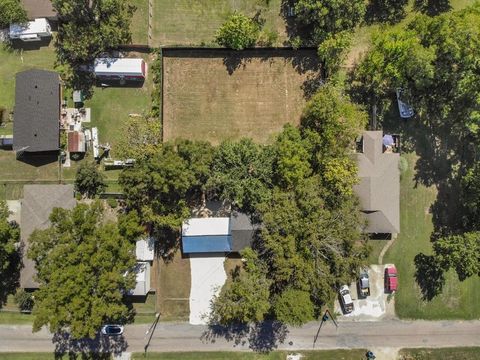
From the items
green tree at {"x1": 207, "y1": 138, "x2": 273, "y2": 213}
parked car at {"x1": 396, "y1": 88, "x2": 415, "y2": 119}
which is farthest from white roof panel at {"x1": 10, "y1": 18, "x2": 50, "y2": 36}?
parked car at {"x1": 396, "y1": 88, "x2": 415, "y2": 119}

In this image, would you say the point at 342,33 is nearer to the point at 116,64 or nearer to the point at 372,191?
the point at 372,191

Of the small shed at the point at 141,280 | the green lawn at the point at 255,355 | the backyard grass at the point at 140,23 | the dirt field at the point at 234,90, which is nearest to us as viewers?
the small shed at the point at 141,280

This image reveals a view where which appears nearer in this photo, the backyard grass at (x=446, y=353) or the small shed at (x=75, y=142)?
the small shed at (x=75, y=142)

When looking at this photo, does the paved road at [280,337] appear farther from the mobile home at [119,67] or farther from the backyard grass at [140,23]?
the backyard grass at [140,23]

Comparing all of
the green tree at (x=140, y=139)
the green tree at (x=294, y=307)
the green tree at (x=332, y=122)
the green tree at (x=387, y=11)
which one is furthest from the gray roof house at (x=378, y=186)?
the green tree at (x=140, y=139)

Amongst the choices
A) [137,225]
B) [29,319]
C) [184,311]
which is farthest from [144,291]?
[29,319]

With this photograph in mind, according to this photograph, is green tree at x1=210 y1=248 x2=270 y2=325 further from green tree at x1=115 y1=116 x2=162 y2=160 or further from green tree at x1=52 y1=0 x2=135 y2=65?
green tree at x1=52 y1=0 x2=135 y2=65

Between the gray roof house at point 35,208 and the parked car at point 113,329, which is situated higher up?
the gray roof house at point 35,208

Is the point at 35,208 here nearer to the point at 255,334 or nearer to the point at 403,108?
the point at 255,334
